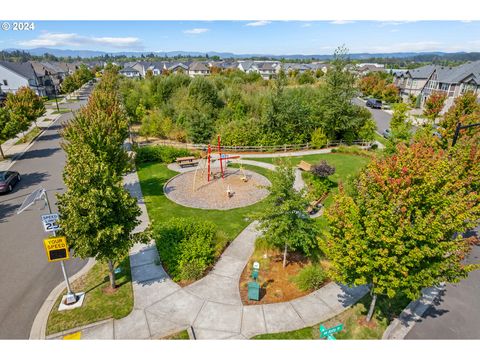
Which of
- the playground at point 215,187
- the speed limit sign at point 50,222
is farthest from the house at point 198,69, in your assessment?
the speed limit sign at point 50,222

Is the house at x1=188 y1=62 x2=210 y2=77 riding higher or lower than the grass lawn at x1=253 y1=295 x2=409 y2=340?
higher

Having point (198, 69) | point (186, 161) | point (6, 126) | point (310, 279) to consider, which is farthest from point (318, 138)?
point (198, 69)

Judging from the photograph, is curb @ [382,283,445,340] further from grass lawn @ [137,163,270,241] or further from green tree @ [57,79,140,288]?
green tree @ [57,79,140,288]

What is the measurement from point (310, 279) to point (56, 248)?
394 inches

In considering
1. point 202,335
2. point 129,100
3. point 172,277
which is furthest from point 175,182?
point 129,100

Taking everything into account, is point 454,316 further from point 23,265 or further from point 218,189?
point 23,265

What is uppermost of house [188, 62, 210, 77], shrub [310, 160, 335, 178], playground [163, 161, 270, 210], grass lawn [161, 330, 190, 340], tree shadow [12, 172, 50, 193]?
house [188, 62, 210, 77]

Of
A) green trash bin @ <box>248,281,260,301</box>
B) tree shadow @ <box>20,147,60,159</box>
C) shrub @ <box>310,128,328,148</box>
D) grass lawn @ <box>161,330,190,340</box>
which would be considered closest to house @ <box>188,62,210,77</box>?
tree shadow @ <box>20,147,60,159</box>

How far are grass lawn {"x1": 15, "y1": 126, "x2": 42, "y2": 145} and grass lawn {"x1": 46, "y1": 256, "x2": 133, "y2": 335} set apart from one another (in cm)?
3007

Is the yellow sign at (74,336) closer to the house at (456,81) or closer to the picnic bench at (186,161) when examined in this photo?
the picnic bench at (186,161)

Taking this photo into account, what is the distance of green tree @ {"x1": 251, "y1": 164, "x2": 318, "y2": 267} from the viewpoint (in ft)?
41.0

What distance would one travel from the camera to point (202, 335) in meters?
9.94

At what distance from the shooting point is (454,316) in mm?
10820

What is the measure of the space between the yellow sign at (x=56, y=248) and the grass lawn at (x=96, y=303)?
220 centimetres
